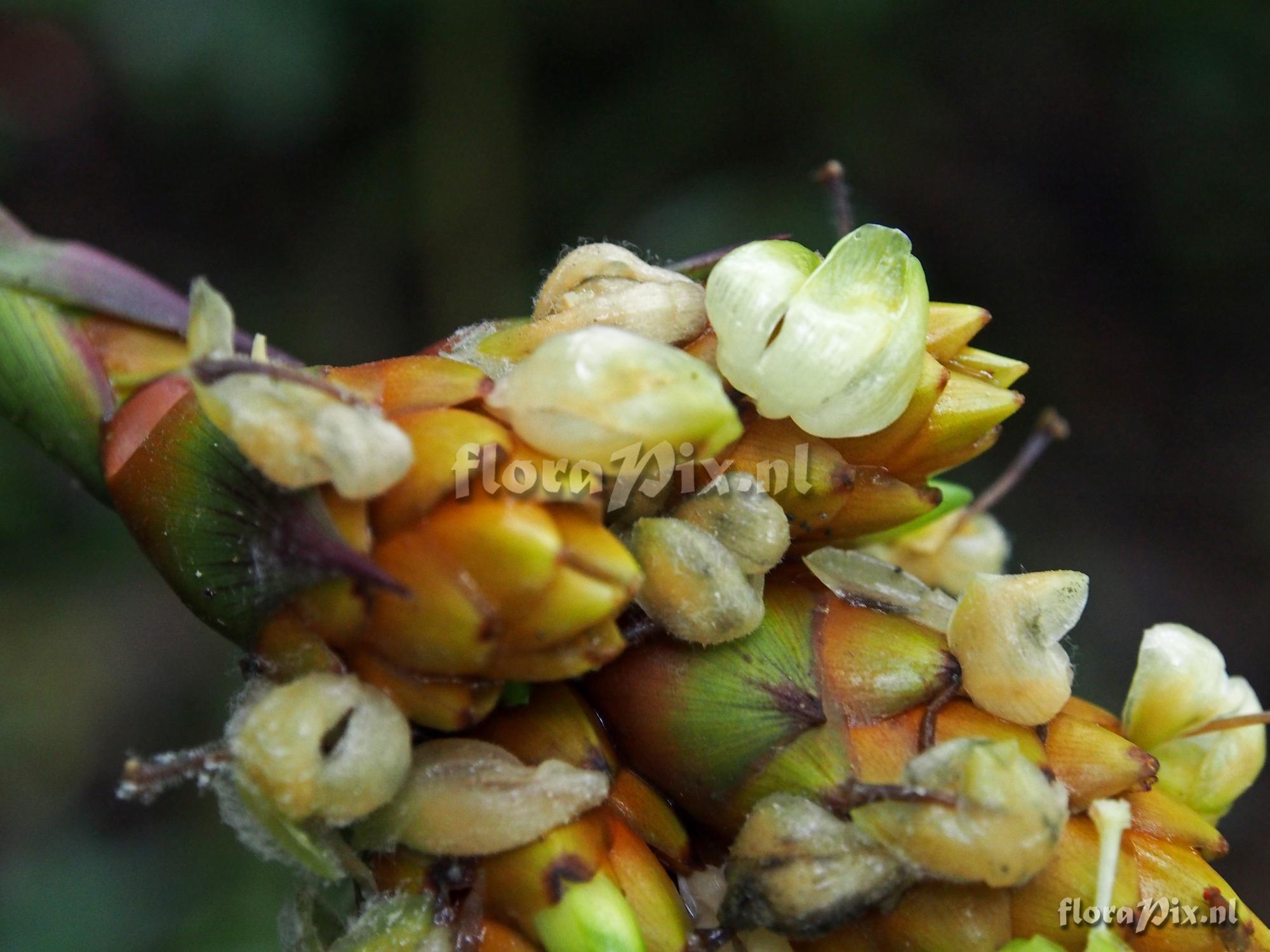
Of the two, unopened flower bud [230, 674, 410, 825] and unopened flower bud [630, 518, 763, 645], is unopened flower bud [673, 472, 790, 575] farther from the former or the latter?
unopened flower bud [230, 674, 410, 825]

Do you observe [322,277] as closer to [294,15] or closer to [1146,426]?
[294,15]

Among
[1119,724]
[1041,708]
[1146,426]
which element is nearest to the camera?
[1041,708]

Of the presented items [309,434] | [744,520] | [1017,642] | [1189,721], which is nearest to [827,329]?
[744,520]

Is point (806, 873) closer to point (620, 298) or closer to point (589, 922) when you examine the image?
point (589, 922)

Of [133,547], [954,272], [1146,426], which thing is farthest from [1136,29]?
[133,547]

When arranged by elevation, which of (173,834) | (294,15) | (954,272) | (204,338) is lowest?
(173,834)

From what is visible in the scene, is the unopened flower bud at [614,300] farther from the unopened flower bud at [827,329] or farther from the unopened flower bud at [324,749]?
the unopened flower bud at [324,749]
